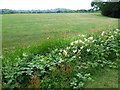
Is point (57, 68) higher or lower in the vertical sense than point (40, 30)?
lower

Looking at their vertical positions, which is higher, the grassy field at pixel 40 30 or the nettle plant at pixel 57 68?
the grassy field at pixel 40 30

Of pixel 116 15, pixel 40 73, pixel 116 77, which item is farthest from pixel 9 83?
pixel 116 15

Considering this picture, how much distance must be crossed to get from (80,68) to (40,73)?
67 cm

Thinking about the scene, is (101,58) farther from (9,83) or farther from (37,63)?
(9,83)

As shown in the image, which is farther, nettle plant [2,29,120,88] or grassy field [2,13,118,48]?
grassy field [2,13,118,48]

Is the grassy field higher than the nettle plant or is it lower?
higher

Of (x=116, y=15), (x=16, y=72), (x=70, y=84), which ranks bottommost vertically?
(x=70, y=84)

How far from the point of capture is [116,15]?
1752 cm

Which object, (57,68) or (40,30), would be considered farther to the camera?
(40,30)

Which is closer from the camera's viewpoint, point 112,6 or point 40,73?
point 40,73

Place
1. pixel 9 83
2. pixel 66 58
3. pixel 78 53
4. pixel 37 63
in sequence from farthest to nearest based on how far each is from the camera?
pixel 78 53 < pixel 66 58 < pixel 37 63 < pixel 9 83

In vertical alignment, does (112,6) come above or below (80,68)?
above

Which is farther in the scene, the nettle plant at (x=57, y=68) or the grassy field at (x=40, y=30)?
the grassy field at (x=40, y=30)

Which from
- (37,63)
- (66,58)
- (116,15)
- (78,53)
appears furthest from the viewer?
(116,15)
